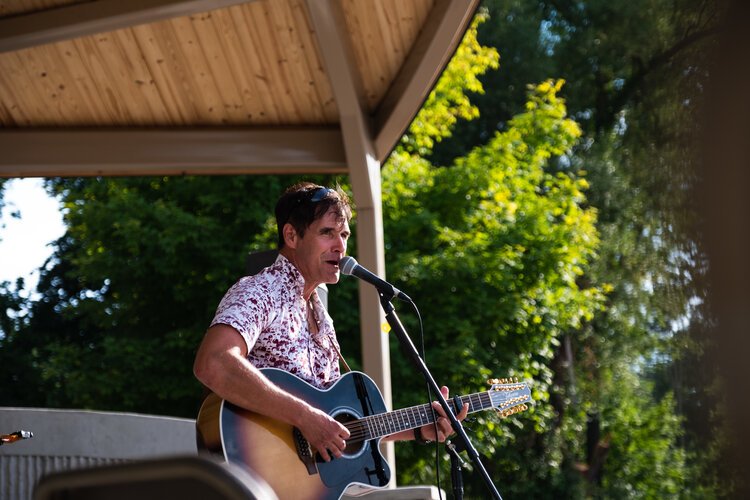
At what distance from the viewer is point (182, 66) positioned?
15.1ft

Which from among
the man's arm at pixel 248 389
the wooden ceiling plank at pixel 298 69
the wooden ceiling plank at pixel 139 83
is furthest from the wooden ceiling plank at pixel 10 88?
the man's arm at pixel 248 389

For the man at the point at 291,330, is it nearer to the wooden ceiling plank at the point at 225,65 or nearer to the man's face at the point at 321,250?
the man's face at the point at 321,250

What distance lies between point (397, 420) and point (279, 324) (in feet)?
1.51

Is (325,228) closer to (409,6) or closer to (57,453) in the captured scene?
(409,6)

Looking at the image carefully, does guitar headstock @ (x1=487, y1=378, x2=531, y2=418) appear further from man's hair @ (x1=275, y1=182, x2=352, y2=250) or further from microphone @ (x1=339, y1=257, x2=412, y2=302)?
man's hair @ (x1=275, y1=182, x2=352, y2=250)

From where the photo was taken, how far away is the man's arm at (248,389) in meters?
2.41

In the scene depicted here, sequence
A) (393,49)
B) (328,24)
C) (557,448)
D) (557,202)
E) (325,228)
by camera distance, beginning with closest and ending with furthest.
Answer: (325,228)
(328,24)
(393,49)
(557,202)
(557,448)

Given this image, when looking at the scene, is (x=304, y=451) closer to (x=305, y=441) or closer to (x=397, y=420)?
(x=305, y=441)

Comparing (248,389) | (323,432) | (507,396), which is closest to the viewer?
(248,389)

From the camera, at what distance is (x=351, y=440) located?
8.76ft

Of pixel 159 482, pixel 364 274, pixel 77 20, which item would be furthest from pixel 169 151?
pixel 159 482

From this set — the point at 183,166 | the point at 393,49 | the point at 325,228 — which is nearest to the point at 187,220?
the point at 183,166

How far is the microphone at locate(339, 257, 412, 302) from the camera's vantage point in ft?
8.33

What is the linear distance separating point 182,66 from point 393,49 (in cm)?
111
